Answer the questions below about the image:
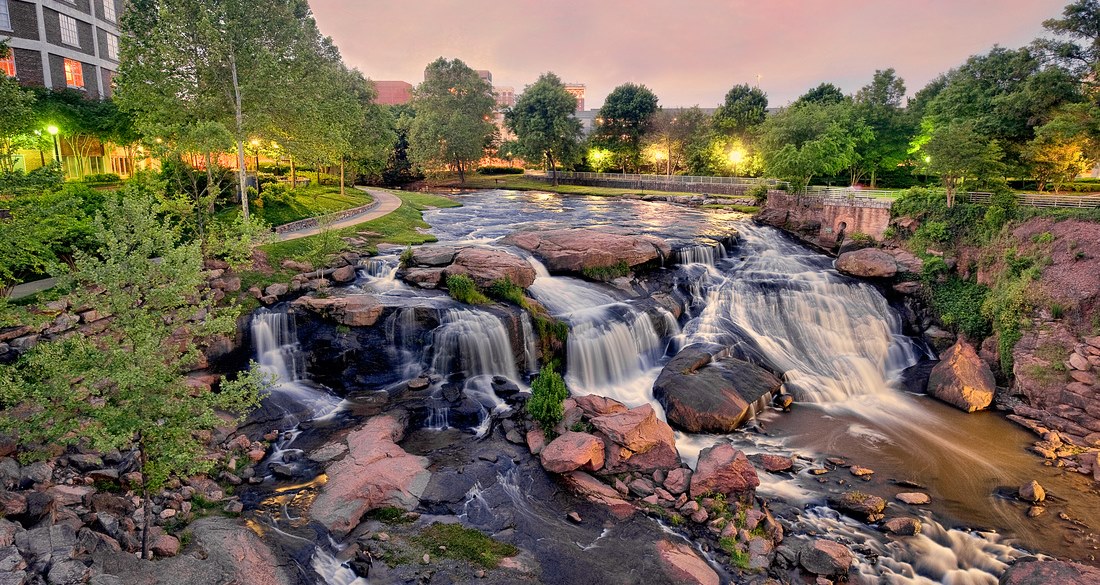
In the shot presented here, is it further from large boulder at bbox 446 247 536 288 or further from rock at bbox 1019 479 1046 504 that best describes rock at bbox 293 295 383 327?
rock at bbox 1019 479 1046 504

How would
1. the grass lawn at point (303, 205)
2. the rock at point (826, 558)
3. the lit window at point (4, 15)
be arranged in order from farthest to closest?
the lit window at point (4, 15) < the grass lawn at point (303, 205) < the rock at point (826, 558)

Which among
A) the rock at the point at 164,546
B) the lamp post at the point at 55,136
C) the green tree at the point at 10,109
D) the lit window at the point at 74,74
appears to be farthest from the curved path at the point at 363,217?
the lit window at the point at 74,74

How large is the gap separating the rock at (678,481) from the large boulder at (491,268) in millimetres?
12090

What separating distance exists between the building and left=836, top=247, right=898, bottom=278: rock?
51.8m

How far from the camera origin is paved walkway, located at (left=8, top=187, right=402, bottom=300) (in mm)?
18266

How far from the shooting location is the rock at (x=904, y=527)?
14094 mm

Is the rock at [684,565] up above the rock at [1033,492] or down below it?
below

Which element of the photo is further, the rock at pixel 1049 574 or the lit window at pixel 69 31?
the lit window at pixel 69 31

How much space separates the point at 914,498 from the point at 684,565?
7541mm

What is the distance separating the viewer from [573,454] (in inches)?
622

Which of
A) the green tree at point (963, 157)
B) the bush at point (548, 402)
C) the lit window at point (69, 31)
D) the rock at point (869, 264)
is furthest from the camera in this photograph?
the lit window at point (69, 31)

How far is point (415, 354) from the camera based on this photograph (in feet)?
71.7

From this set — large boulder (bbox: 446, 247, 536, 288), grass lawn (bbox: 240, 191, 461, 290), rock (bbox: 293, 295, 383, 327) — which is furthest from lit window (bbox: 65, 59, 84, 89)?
large boulder (bbox: 446, 247, 536, 288)

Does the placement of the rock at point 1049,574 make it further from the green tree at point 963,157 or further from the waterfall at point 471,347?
the green tree at point 963,157
